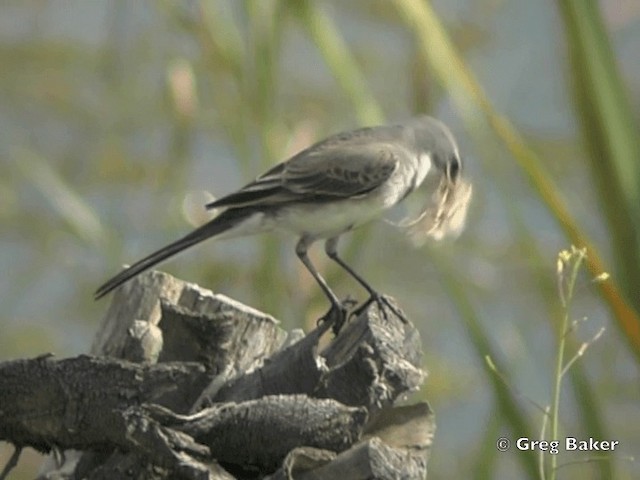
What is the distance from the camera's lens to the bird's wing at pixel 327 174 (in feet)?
5.20

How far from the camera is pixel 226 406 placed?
1021mm

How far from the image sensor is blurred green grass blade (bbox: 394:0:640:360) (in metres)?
1.27

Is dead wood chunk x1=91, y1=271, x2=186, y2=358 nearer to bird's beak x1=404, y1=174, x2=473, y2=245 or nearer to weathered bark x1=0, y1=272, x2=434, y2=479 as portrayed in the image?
weathered bark x1=0, y1=272, x2=434, y2=479

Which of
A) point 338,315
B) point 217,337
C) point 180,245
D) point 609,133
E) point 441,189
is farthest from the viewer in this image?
point 441,189

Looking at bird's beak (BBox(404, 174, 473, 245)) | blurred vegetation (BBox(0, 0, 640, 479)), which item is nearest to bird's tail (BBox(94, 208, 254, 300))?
bird's beak (BBox(404, 174, 473, 245))

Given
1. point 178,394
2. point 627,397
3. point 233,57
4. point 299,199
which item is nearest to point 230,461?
point 178,394

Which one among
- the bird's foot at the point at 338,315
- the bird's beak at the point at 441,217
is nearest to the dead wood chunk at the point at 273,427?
the bird's foot at the point at 338,315

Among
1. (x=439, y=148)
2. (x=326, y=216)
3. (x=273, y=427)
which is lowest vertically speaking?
(x=273, y=427)

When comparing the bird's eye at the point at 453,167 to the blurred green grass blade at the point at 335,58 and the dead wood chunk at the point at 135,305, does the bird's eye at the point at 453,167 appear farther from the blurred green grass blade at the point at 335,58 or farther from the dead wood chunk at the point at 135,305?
the dead wood chunk at the point at 135,305

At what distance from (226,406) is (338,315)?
379 mm

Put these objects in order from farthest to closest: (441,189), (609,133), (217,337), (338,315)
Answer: (441,189) < (338,315) < (609,133) < (217,337)

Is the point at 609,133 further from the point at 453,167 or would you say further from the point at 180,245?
the point at 180,245

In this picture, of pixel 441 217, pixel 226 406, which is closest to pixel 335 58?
pixel 441 217

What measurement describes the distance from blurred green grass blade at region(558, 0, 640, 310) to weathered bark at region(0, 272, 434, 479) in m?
0.25
